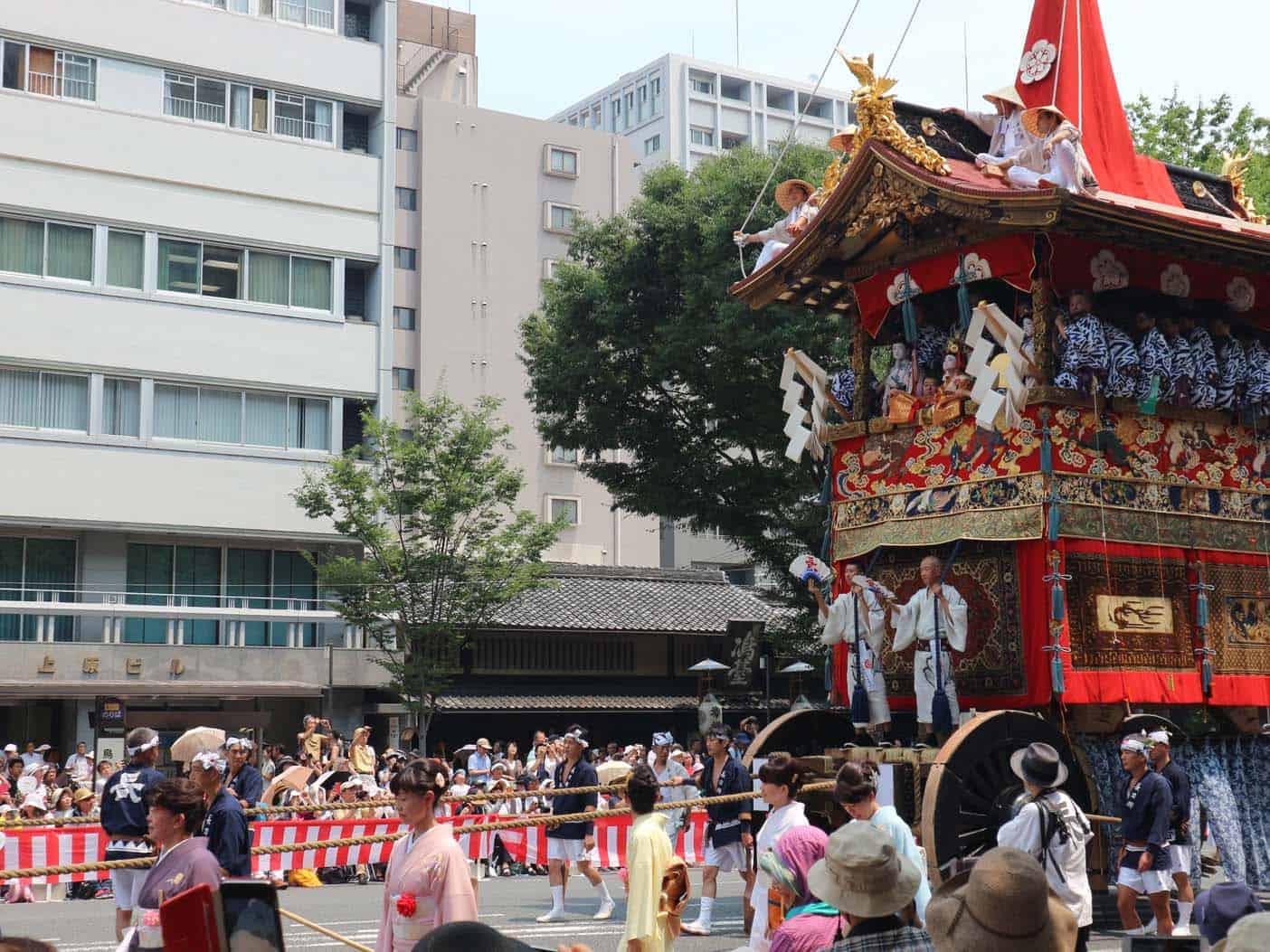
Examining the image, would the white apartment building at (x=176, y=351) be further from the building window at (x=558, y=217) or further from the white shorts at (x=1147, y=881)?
the white shorts at (x=1147, y=881)

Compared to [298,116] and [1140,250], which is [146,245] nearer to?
[298,116]

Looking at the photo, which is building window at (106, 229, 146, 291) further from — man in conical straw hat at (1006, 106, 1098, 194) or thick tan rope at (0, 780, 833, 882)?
man in conical straw hat at (1006, 106, 1098, 194)

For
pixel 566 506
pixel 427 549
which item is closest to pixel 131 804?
pixel 427 549

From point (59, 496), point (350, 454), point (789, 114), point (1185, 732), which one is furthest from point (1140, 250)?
point (789, 114)

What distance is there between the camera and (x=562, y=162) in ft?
170

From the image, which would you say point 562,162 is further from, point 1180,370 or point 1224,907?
point 1224,907

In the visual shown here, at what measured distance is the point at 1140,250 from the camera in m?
14.0

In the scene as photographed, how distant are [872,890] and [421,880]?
9.47ft

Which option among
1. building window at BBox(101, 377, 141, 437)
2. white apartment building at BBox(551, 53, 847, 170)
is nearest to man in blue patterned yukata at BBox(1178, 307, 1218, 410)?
building window at BBox(101, 377, 141, 437)

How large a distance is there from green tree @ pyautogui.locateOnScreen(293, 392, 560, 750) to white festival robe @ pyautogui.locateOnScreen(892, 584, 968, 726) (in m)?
17.5

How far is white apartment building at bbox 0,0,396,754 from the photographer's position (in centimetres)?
3312

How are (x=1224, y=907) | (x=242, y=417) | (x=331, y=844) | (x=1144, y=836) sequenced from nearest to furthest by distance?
(x=1224, y=907)
(x=331, y=844)
(x=1144, y=836)
(x=242, y=417)

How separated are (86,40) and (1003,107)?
2559 cm

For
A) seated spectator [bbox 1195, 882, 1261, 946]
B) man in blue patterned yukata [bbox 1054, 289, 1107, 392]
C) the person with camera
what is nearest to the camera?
seated spectator [bbox 1195, 882, 1261, 946]
